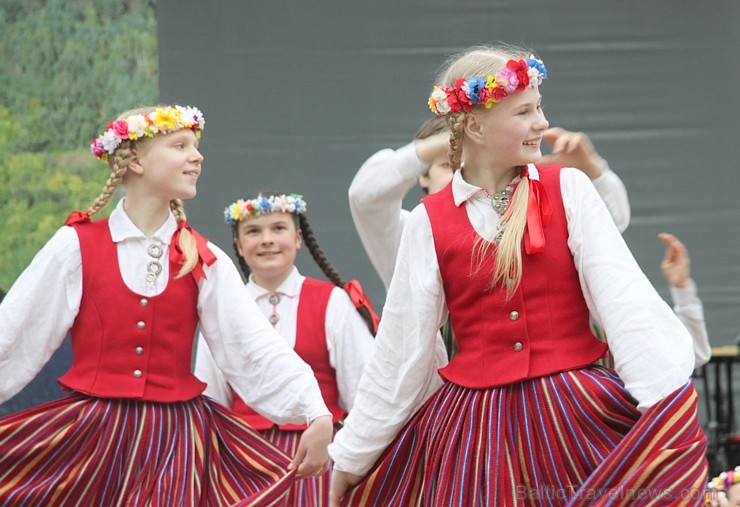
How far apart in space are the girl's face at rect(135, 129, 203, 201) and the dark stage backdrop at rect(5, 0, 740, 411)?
218 cm

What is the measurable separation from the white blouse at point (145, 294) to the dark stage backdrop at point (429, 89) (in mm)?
2323

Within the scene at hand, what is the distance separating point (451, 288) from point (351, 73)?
126 inches

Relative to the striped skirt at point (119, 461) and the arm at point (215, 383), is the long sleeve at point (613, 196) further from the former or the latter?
the arm at point (215, 383)

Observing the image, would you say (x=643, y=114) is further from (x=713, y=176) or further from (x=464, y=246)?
(x=464, y=246)

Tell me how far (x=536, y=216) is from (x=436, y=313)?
13.4 inches

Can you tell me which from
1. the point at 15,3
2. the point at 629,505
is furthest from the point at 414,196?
the point at 629,505

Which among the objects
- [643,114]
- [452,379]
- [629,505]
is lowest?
[629,505]

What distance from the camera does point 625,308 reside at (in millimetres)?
2523

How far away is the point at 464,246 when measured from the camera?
2723 mm

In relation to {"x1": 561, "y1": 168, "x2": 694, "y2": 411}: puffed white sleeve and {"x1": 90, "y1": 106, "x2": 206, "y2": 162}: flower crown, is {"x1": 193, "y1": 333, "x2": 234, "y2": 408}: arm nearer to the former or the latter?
{"x1": 90, "y1": 106, "x2": 206, "y2": 162}: flower crown

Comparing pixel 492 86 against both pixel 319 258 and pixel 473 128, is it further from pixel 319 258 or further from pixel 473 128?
pixel 319 258

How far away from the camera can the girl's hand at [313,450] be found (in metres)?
3.24

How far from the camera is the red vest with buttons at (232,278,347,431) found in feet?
14.4

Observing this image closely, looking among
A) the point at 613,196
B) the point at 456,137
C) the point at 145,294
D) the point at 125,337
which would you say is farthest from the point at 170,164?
the point at 613,196
